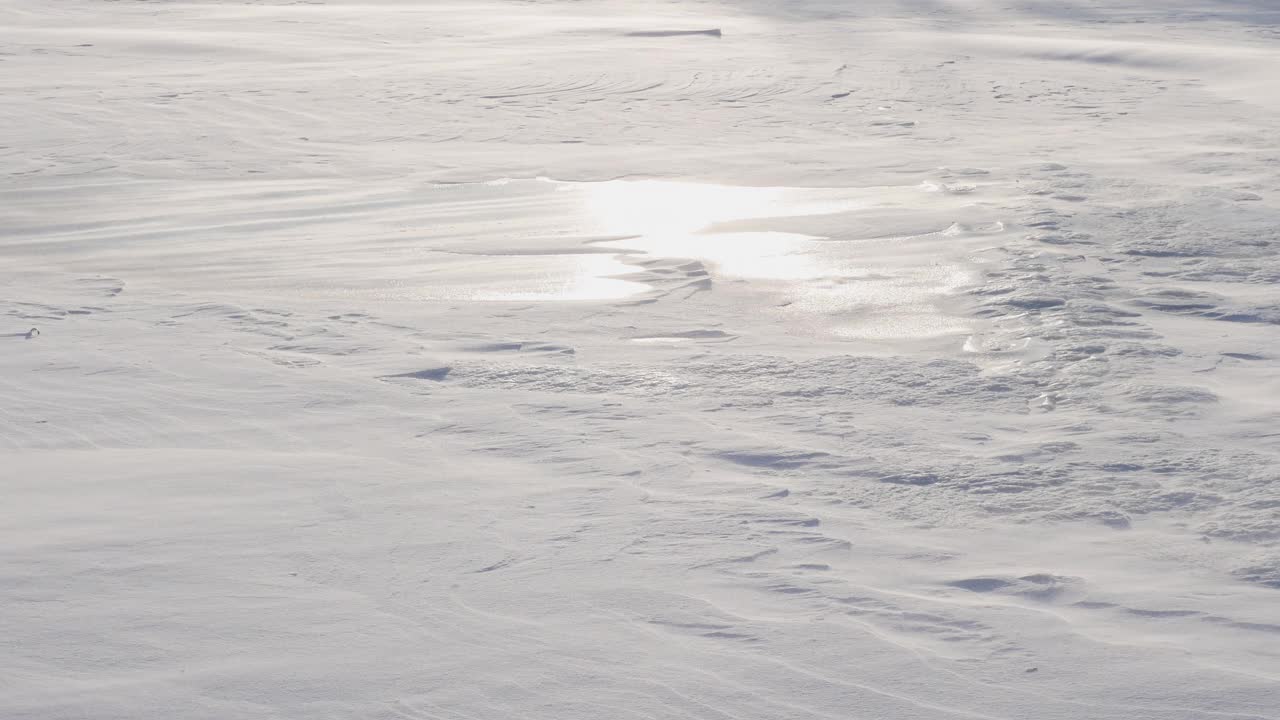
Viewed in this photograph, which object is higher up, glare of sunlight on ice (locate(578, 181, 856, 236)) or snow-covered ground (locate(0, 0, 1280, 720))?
glare of sunlight on ice (locate(578, 181, 856, 236))

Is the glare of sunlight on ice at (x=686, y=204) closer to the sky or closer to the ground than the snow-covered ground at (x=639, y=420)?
closer to the sky

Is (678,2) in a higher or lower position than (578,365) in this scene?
→ higher

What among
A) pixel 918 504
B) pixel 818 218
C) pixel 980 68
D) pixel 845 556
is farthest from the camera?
pixel 980 68

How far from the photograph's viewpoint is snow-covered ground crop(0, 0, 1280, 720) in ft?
7.37

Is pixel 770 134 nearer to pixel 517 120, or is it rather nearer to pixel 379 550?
pixel 517 120

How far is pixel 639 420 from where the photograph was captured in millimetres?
3359

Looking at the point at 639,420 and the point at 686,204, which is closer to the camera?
the point at 639,420

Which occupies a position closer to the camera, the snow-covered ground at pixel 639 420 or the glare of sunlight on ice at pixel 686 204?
the snow-covered ground at pixel 639 420

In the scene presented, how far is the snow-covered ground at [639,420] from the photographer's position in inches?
88.4

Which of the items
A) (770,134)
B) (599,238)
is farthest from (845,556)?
(770,134)

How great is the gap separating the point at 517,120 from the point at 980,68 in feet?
12.8

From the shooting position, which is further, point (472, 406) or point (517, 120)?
point (517, 120)

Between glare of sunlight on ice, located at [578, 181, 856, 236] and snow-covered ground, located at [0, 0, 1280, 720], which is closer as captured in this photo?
snow-covered ground, located at [0, 0, 1280, 720]

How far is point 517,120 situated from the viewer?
7.95 metres
